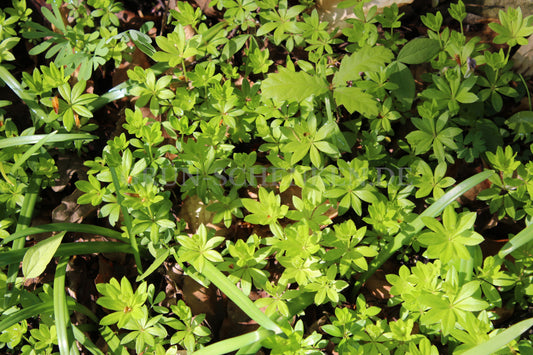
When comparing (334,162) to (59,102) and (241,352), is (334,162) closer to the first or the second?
(241,352)

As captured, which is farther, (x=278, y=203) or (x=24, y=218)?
(x=24, y=218)

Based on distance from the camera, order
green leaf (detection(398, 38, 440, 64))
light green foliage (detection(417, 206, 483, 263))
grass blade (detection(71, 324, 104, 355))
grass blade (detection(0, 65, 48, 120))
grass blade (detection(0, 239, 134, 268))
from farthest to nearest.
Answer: grass blade (detection(0, 65, 48, 120)) → green leaf (detection(398, 38, 440, 64)) → grass blade (detection(71, 324, 104, 355)) → grass blade (detection(0, 239, 134, 268)) → light green foliage (detection(417, 206, 483, 263))

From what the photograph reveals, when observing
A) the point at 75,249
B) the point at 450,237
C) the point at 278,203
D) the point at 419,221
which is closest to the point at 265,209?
the point at 278,203

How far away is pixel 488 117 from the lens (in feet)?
8.39

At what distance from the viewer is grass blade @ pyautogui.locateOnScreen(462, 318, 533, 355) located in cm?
150

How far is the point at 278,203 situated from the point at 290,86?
589mm

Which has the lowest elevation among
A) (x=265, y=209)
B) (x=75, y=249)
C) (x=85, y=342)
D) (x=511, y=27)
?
(x=85, y=342)

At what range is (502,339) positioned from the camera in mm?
1516

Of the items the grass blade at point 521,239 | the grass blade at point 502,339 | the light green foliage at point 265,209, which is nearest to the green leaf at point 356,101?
the light green foliage at point 265,209

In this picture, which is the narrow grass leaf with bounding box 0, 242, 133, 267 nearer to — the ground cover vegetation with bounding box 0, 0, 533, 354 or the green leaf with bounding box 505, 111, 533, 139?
the ground cover vegetation with bounding box 0, 0, 533, 354

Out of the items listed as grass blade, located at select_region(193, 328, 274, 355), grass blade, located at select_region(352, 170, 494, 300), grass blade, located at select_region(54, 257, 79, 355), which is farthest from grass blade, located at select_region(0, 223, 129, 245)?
grass blade, located at select_region(352, 170, 494, 300)

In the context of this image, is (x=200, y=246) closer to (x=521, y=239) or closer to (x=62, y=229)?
(x=62, y=229)

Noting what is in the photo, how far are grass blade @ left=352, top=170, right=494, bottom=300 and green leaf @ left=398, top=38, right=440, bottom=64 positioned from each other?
0.79 metres

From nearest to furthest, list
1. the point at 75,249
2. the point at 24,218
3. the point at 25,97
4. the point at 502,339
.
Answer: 1. the point at 502,339
2. the point at 75,249
3. the point at 24,218
4. the point at 25,97
